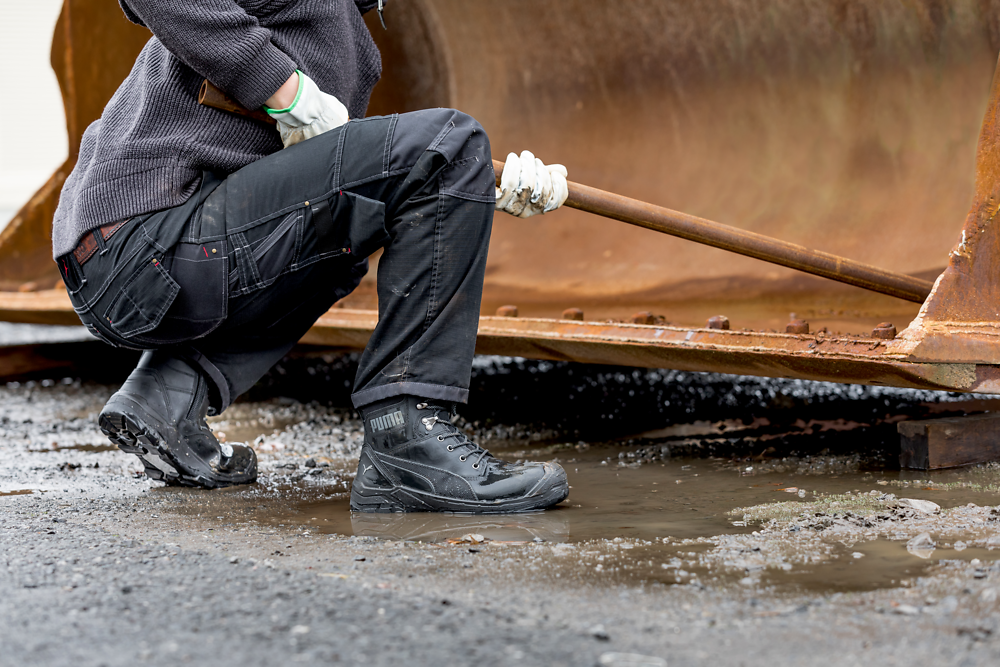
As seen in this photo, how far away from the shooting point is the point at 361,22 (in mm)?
1947

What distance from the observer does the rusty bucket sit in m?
3.00

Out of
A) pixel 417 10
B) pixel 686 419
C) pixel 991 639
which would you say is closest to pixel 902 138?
pixel 686 419

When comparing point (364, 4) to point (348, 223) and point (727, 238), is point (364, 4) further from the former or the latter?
point (727, 238)

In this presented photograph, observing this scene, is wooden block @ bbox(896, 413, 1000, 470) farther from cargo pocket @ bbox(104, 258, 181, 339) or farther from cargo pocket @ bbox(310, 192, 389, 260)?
cargo pocket @ bbox(104, 258, 181, 339)

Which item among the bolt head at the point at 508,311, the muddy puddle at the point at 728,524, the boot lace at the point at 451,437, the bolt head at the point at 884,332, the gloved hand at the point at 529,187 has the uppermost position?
the gloved hand at the point at 529,187

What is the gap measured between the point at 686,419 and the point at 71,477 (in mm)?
1653

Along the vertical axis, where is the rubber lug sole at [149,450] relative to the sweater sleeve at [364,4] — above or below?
below

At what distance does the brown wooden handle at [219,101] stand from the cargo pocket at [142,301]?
0.30m

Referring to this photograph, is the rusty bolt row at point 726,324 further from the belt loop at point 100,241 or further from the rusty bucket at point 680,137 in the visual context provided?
the belt loop at point 100,241

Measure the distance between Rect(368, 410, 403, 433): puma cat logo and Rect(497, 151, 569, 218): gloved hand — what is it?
1.55 ft

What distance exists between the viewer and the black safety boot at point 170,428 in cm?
187

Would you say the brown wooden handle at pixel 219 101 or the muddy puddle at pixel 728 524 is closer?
the muddy puddle at pixel 728 524

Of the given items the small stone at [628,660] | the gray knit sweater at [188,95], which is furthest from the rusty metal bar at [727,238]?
the small stone at [628,660]

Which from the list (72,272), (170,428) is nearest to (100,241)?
(72,272)
